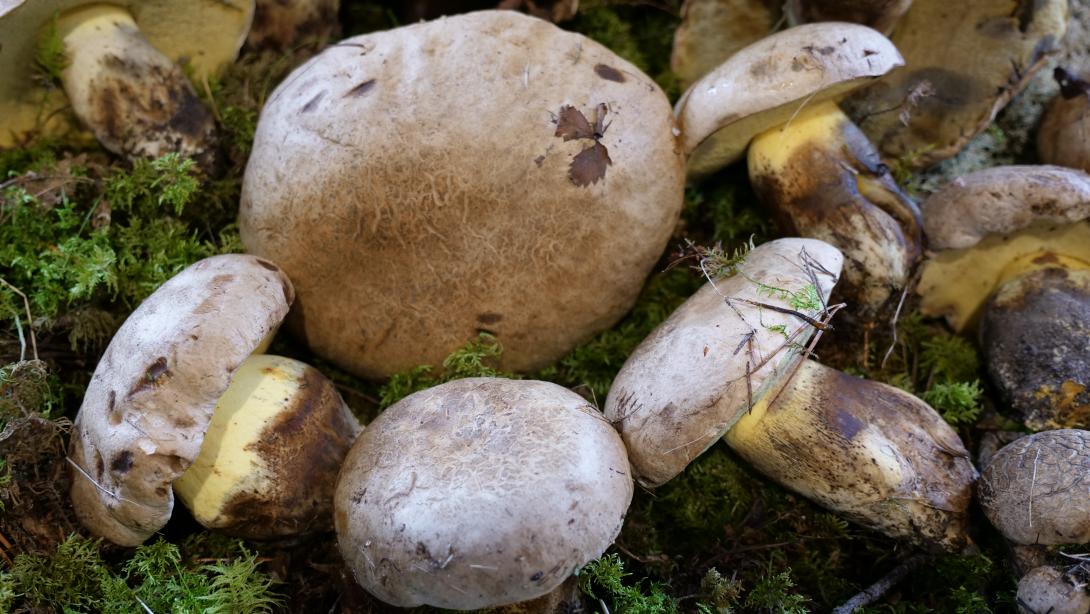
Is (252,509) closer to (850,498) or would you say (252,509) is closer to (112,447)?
(112,447)

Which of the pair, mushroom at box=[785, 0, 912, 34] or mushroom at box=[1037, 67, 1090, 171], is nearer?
mushroom at box=[785, 0, 912, 34]

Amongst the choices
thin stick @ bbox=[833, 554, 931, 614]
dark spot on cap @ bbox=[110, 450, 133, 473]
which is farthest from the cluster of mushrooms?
thin stick @ bbox=[833, 554, 931, 614]

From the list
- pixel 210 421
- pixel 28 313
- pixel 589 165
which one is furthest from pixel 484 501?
pixel 28 313

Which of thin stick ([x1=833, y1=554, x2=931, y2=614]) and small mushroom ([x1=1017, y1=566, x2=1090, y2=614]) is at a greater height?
small mushroom ([x1=1017, y1=566, x2=1090, y2=614])

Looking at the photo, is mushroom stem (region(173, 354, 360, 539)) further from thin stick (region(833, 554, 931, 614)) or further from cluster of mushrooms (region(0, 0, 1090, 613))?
thin stick (region(833, 554, 931, 614))

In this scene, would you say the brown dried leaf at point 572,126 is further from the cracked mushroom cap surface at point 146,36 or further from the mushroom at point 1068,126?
the mushroom at point 1068,126

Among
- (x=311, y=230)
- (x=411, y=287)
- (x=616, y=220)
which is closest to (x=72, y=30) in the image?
(x=311, y=230)

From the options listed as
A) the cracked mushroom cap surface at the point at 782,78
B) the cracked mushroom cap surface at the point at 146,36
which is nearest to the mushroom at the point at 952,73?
the cracked mushroom cap surface at the point at 782,78
